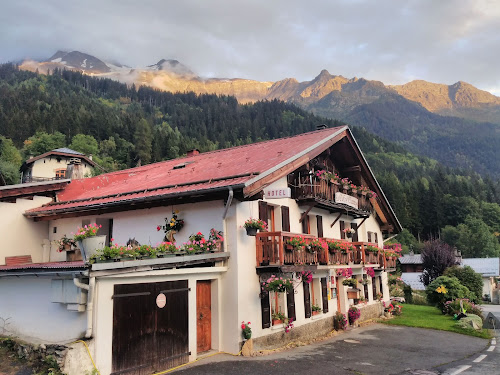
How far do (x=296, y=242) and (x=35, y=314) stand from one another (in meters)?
7.76

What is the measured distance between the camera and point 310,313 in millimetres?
16453

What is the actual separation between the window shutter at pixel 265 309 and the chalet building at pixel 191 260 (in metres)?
0.06

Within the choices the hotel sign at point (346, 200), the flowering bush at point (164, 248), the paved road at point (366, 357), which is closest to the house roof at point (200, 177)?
the flowering bush at point (164, 248)

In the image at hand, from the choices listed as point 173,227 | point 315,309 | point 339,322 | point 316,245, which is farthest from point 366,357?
point 173,227

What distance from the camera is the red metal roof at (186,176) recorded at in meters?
13.5

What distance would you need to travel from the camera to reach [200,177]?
1446cm

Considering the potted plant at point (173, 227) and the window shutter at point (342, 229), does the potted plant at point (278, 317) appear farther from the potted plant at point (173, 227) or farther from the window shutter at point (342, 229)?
the window shutter at point (342, 229)

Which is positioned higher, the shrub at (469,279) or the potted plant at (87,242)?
the potted plant at (87,242)

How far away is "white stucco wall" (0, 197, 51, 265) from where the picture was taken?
1600 centimetres

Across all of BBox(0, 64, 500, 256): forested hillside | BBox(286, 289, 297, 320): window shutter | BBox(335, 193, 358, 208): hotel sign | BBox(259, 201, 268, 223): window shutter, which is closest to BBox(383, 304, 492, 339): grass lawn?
BBox(335, 193, 358, 208): hotel sign

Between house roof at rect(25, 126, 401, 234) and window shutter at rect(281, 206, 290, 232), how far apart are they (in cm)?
194

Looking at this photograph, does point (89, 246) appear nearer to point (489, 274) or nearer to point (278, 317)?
point (278, 317)

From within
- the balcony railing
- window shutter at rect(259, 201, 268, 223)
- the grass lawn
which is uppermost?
window shutter at rect(259, 201, 268, 223)

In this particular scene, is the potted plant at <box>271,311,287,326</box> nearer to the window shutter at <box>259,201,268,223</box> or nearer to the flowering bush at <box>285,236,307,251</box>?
the flowering bush at <box>285,236,307,251</box>
